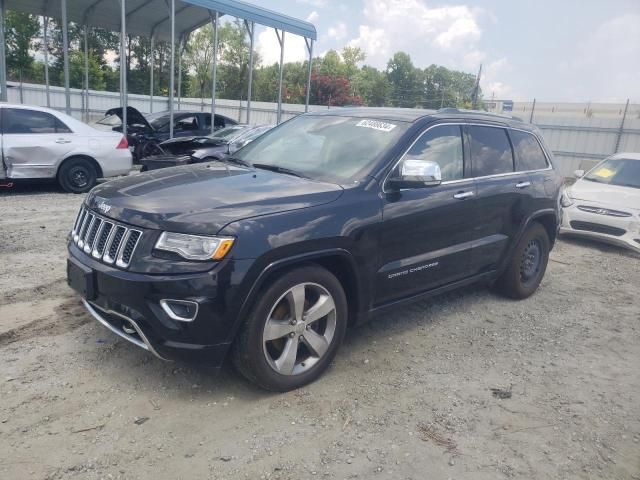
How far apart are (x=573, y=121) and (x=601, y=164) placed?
34.6 ft

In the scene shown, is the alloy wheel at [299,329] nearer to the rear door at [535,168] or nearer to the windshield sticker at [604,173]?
the rear door at [535,168]

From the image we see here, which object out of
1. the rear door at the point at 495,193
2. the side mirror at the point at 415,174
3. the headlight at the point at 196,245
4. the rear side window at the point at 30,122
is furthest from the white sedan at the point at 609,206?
the rear side window at the point at 30,122

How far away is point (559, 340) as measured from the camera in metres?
4.53

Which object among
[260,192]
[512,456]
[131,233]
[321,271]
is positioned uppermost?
[260,192]

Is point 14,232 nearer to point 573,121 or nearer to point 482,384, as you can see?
point 482,384

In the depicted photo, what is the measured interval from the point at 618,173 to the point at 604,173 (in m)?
0.24

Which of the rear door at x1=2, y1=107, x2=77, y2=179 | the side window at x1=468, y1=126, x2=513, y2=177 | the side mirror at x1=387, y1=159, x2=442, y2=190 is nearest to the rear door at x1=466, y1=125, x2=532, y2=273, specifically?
the side window at x1=468, y1=126, x2=513, y2=177

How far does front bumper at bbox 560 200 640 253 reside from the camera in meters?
7.94

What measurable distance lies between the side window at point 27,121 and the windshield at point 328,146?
568cm

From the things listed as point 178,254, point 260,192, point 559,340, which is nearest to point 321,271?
point 260,192

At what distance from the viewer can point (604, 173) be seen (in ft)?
30.4

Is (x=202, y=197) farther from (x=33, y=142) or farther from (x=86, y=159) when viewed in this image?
(x=86, y=159)

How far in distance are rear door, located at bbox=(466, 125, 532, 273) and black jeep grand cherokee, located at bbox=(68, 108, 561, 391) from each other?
0.02 meters

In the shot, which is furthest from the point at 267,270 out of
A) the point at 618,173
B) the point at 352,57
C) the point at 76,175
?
the point at 352,57
